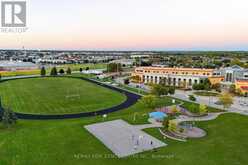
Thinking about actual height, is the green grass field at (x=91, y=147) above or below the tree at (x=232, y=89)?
below

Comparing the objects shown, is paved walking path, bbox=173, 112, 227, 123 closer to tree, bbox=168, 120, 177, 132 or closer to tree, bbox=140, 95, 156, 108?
tree, bbox=168, 120, 177, 132

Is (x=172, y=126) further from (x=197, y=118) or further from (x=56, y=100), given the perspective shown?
(x=56, y=100)

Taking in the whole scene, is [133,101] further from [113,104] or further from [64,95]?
[64,95]

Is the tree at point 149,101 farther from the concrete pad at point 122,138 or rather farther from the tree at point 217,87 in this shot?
the tree at point 217,87

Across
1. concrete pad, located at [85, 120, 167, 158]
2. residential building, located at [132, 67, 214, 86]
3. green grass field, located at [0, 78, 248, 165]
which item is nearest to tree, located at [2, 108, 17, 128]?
green grass field, located at [0, 78, 248, 165]

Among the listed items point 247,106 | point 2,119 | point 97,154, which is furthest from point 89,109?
point 247,106

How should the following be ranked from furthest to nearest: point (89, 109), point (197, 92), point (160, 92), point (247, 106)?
point (197, 92), point (160, 92), point (247, 106), point (89, 109)

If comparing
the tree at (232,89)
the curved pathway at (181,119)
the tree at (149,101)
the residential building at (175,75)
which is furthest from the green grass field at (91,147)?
the residential building at (175,75)

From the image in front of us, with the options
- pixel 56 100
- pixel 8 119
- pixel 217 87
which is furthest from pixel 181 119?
pixel 217 87
